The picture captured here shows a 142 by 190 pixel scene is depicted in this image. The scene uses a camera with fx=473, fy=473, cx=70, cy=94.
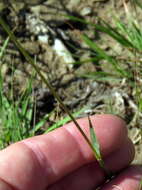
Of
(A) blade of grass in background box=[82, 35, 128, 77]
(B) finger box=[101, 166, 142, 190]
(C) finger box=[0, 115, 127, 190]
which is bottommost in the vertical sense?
(B) finger box=[101, 166, 142, 190]

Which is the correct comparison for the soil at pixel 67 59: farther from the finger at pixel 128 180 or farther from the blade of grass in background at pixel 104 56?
the finger at pixel 128 180

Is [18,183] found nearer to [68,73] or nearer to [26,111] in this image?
[26,111]

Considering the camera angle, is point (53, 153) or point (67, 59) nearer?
point (53, 153)

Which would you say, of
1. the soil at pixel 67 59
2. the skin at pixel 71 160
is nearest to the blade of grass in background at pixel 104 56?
the soil at pixel 67 59

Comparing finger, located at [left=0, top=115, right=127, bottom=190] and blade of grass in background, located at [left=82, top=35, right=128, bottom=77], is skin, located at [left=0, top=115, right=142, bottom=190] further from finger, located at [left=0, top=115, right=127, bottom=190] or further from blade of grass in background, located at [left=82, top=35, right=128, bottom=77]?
blade of grass in background, located at [left=82, top=35, right=128, bottom=77]

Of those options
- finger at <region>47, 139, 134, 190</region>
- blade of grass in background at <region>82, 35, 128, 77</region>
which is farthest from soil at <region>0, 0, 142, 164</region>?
finger at <region>47, 139, 134, 190</region>

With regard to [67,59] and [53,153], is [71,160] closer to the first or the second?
[53,153]

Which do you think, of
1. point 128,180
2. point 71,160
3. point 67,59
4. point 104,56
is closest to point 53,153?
point 71,160
